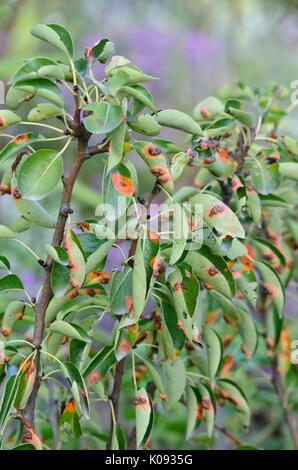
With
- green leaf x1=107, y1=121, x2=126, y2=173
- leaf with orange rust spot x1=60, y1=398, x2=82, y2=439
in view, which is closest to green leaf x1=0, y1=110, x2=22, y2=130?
green leaf x1=107, y1=121, x2=126, y2=173

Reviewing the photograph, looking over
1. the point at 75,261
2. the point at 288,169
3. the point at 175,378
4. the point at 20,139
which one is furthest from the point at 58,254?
the point at 288,169

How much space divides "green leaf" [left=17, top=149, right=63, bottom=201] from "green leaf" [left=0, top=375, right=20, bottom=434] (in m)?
0.19

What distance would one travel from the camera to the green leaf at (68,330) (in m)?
0.59

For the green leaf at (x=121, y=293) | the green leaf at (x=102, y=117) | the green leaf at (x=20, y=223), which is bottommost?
the green leaf at (x=121, y=293)

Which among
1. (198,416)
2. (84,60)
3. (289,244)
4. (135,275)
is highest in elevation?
(84,60)

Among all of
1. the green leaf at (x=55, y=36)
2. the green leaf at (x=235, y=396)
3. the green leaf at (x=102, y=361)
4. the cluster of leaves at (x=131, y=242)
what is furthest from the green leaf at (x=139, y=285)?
the green leaf at (x=235, y=396)

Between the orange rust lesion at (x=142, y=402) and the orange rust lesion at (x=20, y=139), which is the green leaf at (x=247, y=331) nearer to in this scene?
the orange rust lesion at (x=142, y=402)

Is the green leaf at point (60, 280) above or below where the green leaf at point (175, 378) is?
above

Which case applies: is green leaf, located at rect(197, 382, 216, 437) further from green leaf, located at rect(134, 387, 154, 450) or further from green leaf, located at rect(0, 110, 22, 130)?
green leaf, located at rect(0, 110, 22, 130)

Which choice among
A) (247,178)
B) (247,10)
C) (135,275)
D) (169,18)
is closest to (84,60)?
(135,275)

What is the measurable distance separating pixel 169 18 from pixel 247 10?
3.33ft

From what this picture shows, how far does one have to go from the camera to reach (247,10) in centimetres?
481
